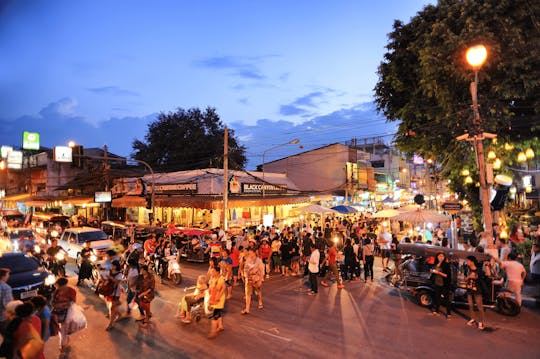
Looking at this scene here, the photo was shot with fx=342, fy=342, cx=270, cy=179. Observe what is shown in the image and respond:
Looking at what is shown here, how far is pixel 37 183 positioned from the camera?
47750mm

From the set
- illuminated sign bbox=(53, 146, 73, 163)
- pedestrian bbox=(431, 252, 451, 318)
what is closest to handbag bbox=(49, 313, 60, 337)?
pedestrian bbox=(431, 252, 451, 318)

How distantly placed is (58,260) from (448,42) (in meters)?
17.6

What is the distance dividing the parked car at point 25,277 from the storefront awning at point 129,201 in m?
16.9

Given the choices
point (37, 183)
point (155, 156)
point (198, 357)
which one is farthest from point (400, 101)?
point (37, 183)

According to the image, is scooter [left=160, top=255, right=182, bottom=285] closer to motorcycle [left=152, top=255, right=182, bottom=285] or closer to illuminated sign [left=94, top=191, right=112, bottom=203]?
motorcycle [left=152, top=255, right=182, bottom=285]

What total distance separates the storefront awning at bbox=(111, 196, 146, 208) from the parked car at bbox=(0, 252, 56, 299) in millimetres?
16926

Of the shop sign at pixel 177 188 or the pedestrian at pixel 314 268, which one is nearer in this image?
the pedestrian at pixel 314 268

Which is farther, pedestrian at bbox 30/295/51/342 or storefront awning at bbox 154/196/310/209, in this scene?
storefront awning at bbox 154/196/310/209

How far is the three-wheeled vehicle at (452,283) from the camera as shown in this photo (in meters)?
9.09

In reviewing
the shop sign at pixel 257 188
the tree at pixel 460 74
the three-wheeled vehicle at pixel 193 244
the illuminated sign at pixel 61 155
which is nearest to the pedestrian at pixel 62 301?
the three-wheeled vehicle at pixel 193 244

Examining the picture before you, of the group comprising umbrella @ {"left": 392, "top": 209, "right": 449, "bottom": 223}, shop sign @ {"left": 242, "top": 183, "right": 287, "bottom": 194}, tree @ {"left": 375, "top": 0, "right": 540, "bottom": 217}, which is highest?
tree @ {"left": 375, "top": 0, "right": 540, "bottom": 217}

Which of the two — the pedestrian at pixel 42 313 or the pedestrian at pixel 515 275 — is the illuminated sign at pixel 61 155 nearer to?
the pedestrian at pixel 42 313

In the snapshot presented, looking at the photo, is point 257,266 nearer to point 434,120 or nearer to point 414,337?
point 414,337

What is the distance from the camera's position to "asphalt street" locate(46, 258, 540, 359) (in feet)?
22.9
